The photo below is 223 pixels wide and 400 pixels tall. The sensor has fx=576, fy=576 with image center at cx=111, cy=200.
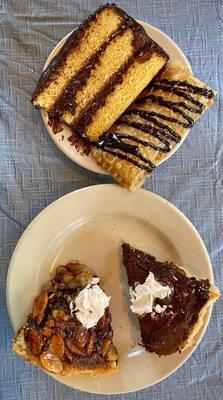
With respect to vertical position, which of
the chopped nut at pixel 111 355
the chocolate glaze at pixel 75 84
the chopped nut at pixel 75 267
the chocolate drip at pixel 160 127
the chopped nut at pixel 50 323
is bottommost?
the chopped nut at pixel 111 355

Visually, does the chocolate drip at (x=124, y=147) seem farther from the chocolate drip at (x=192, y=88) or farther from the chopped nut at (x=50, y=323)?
the chopped nut at (x=50, y=323)

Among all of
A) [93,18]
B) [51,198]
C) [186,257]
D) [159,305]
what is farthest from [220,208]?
[93,18]

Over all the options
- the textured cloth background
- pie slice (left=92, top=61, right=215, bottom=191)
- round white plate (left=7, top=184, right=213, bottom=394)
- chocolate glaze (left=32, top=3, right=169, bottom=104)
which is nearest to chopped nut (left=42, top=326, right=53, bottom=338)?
round white plate (left=7, top=184, right=213, bottom=394)

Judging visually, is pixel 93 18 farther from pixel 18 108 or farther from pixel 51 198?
pixel 51 198

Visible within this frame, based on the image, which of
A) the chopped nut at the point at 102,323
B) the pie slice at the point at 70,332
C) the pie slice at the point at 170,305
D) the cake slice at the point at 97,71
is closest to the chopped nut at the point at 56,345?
the pie slice at the point at 70,332

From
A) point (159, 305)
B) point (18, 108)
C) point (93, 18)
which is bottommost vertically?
point (159, 305)

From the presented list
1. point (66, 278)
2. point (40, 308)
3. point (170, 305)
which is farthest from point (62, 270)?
point (170, 305)

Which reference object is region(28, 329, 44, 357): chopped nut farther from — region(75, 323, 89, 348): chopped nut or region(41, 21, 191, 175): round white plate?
region(41, 21, 191, 175): round white plate
